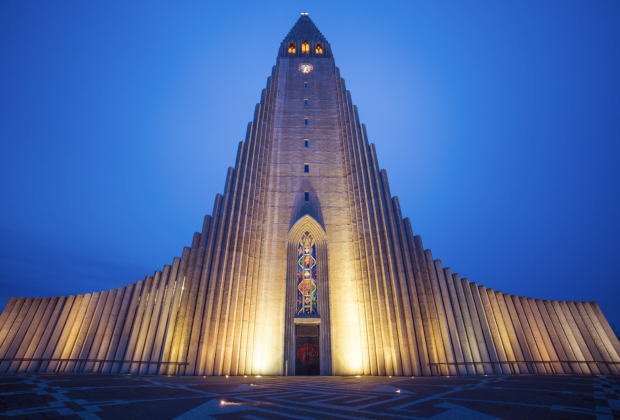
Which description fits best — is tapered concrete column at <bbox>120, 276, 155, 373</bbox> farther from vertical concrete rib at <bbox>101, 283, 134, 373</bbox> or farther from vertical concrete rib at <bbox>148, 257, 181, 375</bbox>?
vertical concrete rib at <bbox>148, 257, 181, 375</bbox>

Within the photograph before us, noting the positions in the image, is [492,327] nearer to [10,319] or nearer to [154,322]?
[154,322]

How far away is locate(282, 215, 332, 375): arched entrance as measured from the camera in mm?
14578

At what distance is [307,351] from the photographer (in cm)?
1506

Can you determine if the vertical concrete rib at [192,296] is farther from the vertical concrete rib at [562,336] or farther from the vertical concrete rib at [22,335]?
the vertical concrete rib at [562,336]

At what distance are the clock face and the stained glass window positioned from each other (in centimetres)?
1392

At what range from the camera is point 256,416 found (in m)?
3.76

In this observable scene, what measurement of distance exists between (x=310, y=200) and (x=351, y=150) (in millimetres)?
4288

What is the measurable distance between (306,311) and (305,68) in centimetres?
1861

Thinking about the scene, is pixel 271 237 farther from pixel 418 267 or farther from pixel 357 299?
pixel 418 267

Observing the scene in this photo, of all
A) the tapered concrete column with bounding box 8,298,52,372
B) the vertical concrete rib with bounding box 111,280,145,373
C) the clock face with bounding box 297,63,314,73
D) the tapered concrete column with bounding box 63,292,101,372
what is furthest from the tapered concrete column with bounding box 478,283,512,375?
the tapered concrete column with bounding box 8,298,52,372

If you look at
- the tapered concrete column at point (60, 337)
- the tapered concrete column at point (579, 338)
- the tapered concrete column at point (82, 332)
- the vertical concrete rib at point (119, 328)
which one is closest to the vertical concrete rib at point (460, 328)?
the tapered concrete column at point (579, 338)

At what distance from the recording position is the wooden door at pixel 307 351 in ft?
48.3

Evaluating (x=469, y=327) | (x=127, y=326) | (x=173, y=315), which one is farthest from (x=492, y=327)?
(x=127, y=326)

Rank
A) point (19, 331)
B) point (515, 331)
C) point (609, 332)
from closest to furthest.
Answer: point (515, 331), point (609, 332), point (19, 331)
